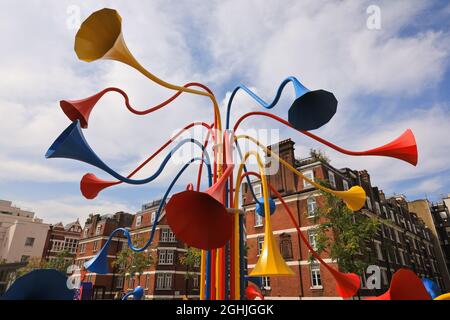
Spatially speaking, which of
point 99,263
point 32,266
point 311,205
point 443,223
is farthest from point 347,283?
point 443,223

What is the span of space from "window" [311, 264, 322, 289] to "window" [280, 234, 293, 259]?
1998mm

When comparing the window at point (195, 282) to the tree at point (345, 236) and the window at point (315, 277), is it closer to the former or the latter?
the window at point (315, 277)

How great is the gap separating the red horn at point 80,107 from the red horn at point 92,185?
0.88 m

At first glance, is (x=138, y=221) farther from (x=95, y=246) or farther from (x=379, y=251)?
(x=379, y=251)

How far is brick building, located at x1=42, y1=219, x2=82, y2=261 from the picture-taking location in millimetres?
46375

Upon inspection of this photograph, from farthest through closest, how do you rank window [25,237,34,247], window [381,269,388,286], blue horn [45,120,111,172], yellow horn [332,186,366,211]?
window [25,237,34,247]
window [381,269,388,286]
yellow horn [332,186,366,211]
blue horn [45,120,111,172]

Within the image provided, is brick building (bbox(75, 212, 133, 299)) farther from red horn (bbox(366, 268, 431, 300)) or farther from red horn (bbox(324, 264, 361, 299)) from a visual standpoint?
red horn (bbox(366, 268, 431, 300))

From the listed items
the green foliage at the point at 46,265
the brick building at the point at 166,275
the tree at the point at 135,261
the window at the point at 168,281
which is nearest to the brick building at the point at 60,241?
the green foliage at the point at 46,265

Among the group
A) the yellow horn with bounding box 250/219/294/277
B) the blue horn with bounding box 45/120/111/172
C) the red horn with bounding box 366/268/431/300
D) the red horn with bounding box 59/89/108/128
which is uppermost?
the red horn with bounding box 59/89/108/128

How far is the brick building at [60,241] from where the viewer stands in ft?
152

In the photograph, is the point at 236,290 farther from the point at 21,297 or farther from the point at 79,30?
the point at 79,30

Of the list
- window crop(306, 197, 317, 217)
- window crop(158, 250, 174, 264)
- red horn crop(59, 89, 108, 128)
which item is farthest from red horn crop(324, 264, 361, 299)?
window crop(158, 250, 174, 264)

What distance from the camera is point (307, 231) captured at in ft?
76.2
